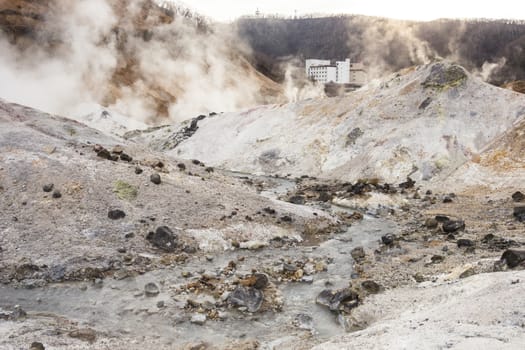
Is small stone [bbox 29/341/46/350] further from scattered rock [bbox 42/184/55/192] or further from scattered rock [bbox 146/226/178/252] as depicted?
scattered rock [bbox 42/184/55/192]

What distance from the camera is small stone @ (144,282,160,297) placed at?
13065 mm

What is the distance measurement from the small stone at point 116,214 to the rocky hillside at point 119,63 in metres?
50.7

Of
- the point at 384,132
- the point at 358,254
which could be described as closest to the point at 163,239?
the point at 358,254

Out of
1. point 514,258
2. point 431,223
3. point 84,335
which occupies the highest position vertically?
point 514,258

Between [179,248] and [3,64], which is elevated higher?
[3,64]

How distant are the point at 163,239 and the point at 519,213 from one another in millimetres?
15494

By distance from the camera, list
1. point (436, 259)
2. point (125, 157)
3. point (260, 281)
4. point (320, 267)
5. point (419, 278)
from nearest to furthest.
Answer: point (419, 278) < point (260, 281) < point (436, 259) < point (320, 267) < point (125, 157)

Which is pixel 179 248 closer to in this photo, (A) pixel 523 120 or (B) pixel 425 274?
(B) pixel 425 274

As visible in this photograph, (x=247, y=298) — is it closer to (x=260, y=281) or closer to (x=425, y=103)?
(x=260, y=281)

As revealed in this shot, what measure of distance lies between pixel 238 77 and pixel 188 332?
77010 mm

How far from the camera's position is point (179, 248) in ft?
53.4

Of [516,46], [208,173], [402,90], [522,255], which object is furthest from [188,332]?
[516,46]

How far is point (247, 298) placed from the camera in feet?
41.0

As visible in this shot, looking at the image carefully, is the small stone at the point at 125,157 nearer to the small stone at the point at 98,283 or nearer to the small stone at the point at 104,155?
the small stone at the point at 104,155
